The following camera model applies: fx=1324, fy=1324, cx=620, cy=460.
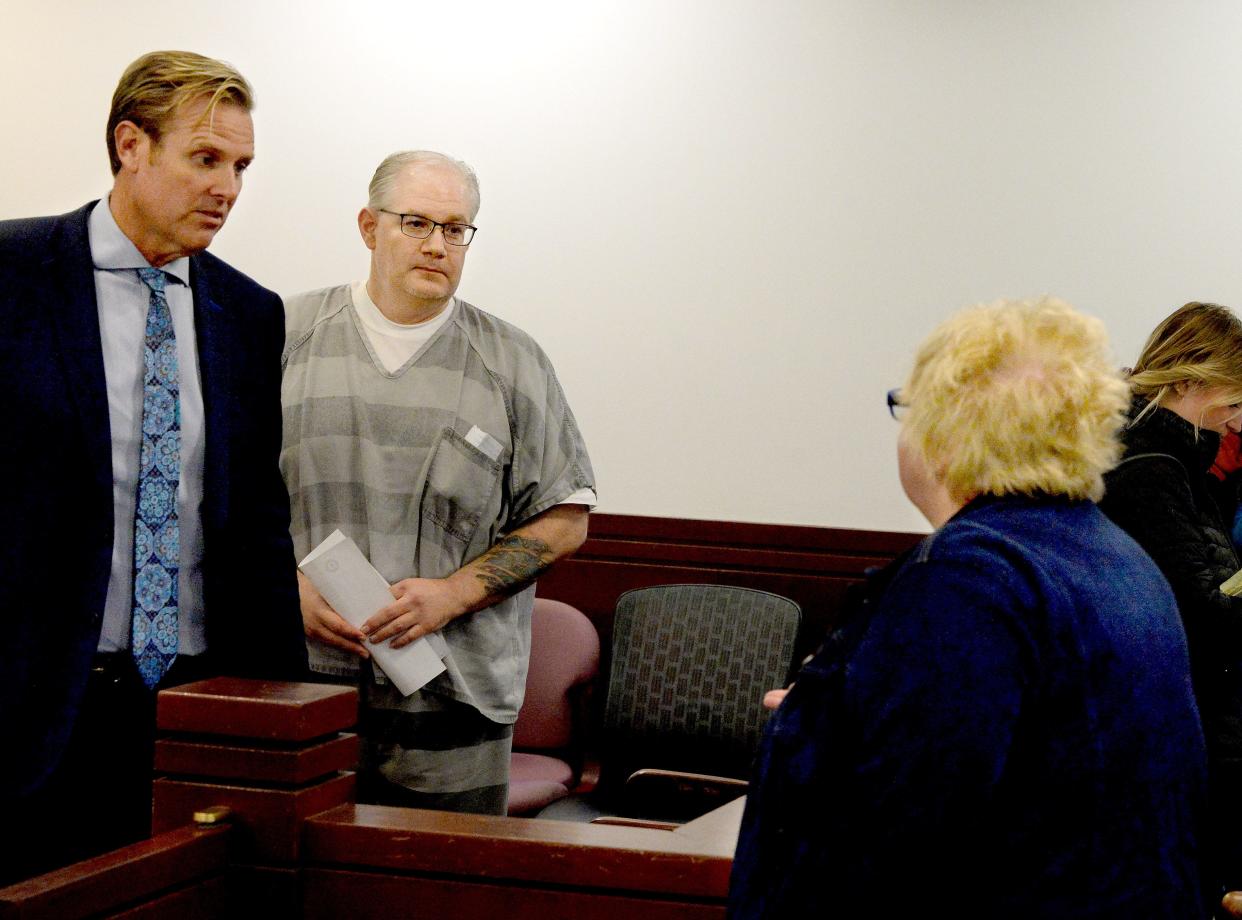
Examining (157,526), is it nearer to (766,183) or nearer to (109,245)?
(109,245)

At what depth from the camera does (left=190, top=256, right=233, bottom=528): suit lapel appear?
193cm

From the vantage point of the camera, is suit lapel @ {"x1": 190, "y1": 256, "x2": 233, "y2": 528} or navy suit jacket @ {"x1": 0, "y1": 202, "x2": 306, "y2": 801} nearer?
navy suit jacket @ {"x1": 0, "y1": 202, "x2": 306, "y2": 801}

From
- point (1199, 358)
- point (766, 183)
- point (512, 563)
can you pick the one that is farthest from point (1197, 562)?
point (766, 183)

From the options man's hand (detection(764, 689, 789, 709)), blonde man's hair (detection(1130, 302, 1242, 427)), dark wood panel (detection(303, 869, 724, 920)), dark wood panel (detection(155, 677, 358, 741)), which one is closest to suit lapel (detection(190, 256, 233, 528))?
dark wood panel (detection(155, 677, 358, 741))

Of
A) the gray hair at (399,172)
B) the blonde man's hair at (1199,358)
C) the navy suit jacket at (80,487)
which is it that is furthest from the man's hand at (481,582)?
the blonde man's hair at (1199,358)

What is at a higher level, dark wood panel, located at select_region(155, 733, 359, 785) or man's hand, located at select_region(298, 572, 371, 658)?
man's hand, located at select_region(298, 572, 371, 658)

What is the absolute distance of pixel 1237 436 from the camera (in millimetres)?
3346

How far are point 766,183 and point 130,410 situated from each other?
275 centimetres

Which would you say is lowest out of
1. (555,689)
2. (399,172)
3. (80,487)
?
(555,689)

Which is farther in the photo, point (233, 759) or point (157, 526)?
point (157, 526)

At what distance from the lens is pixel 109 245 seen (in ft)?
6.31

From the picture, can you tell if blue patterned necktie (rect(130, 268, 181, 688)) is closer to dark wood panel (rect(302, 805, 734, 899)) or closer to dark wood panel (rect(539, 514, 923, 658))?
dark wood panel (rect(302, 805, 734, 899))

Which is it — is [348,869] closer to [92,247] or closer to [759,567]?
[92,247]

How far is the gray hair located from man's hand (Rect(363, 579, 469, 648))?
2.47ft
